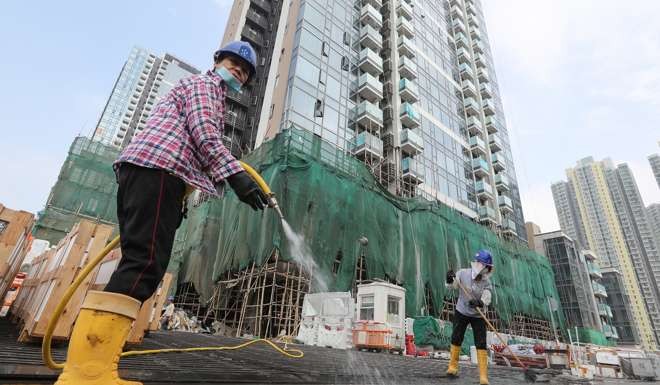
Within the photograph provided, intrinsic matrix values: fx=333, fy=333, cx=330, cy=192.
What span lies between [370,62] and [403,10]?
390 inches

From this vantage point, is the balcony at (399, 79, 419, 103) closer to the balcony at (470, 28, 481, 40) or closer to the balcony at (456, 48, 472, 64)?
the balcony at (456, 48, 472, 64)

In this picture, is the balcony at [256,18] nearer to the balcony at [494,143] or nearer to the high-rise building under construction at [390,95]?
the high-rise building under construction at [390,95]

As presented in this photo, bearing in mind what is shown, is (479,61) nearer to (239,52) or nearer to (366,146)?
(366,146)

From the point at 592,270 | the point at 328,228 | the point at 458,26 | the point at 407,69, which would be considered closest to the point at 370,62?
the point at 407,69

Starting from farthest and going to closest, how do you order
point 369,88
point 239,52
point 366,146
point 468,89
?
point 468,89 < point 369,88 < point 366,146 < point 239,52

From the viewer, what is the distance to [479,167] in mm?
30453

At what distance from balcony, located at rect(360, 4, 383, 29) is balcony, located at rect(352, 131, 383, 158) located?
37.1 feet

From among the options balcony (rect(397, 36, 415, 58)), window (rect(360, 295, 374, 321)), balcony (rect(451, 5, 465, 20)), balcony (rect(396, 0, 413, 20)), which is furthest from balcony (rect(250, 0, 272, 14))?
window (rect(360, 295, 374, 321))

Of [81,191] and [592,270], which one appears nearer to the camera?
[81,191]

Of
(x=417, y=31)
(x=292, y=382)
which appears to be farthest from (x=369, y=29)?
(x=292, y=382)

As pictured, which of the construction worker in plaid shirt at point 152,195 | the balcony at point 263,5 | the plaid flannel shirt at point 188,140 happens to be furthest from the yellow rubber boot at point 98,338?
the balcony at point 263,5

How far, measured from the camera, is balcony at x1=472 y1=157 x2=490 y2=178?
30406 millimetres

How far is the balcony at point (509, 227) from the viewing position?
30058mm

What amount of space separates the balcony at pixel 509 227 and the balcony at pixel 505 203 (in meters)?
1.04
